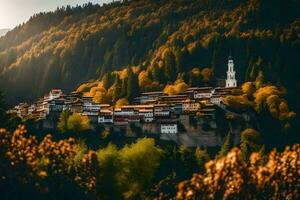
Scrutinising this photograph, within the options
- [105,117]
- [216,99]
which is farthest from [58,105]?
[216,99]

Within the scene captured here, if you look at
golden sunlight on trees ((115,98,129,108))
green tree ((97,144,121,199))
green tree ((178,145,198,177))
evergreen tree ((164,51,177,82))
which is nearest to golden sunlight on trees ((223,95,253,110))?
golden sunlight on trees ((115,98,129,108))

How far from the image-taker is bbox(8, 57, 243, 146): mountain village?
364 ft

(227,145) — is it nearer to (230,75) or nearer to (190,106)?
(190,106)

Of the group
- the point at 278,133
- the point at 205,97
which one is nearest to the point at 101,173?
the point at 278,133

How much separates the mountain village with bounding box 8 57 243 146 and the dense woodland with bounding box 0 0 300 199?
2.68 metres

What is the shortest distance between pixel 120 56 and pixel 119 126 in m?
81.3

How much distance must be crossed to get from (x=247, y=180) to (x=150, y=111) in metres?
82.0

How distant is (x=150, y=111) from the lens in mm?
118688

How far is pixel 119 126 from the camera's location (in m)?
112

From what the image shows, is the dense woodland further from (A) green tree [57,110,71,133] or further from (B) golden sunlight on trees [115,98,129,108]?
(B) golden sunlight on trees [115,98,129,108]

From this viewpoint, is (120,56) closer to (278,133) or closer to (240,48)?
(240,48)

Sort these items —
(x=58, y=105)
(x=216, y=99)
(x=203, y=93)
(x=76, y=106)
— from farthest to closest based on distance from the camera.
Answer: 1. (x=203, y=93)
2. (x=76, y=106)
3. (x=216, y=99)
4. (x=58, y=105)

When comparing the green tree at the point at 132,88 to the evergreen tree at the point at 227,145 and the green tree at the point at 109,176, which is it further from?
the green tree at the point at 109,176

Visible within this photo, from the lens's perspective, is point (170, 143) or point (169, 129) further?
point (169, 129)
